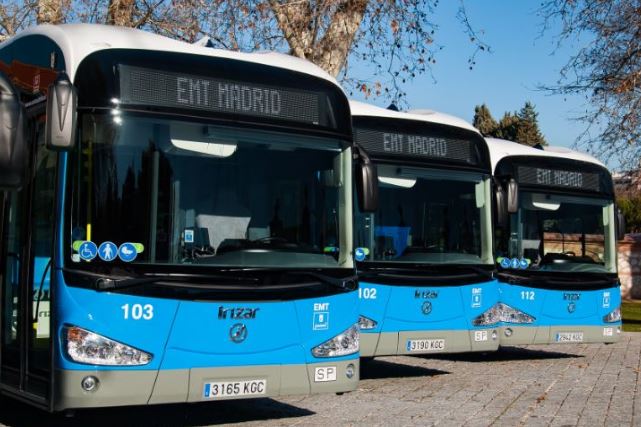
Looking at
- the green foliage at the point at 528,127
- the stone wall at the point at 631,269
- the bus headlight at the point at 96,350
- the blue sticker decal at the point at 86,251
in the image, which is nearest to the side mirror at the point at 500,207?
the bus headlight at the point at 96,350

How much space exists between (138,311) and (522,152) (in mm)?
8500

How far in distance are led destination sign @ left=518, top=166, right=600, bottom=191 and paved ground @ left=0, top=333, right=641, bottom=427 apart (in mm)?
2546

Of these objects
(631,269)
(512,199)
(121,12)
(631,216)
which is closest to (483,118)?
(631,216)

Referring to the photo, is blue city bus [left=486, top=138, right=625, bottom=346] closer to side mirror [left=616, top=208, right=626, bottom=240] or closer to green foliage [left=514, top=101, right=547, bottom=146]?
side mirror [left=616, top=208, right=626, bottom=240]

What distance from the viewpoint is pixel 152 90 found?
8.20 metres

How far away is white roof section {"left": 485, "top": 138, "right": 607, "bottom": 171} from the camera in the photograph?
49.0 feet

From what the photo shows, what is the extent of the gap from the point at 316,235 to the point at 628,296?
3627cm

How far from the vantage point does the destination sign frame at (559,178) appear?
1508cm

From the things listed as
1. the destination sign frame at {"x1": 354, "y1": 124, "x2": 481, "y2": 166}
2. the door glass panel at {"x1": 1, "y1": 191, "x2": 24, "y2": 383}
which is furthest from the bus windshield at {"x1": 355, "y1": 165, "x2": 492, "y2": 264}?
the door glass panel at {"x1": 1, "y1": 191, "x2": 24, "y2": 383}

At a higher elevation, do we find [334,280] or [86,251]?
[86,251]

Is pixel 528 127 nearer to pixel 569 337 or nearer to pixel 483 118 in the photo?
pixel 483 118

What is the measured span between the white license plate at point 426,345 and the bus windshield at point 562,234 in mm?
2687

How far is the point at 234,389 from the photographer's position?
8.34 m

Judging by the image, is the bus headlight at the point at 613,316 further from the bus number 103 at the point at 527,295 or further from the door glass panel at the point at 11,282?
the door glass panel at the point at 11,282
